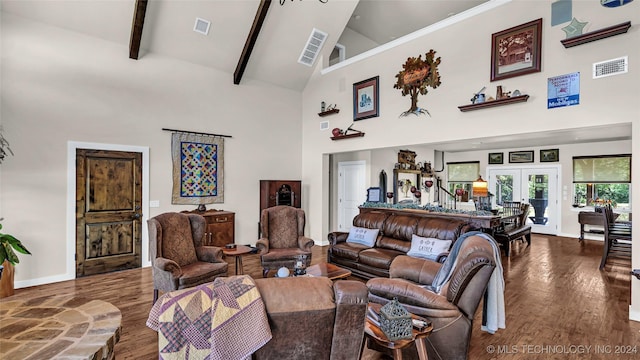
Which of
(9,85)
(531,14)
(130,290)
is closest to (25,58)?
(9,85)

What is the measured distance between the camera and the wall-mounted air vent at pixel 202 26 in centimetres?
524

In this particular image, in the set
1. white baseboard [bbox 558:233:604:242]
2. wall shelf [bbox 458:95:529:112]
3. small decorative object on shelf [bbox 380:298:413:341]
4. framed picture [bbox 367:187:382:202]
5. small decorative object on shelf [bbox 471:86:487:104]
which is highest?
small decorative object on shelf [bbox 471:86:487:104]

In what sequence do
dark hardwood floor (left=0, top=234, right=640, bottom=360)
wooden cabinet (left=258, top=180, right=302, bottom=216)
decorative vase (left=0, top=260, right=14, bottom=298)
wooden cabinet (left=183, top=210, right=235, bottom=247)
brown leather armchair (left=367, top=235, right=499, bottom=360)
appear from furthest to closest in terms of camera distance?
wooden cabinet (left=258, top=180, right=302, bottom=216)
wooden cabinet (left=183, top=210, right=235, bottom=247)
decorative vase (left=0, top=260, right=14, bottom=298)
dark hardwood floor (left=0, top=234, right=640, bottom=360)
brown leather armchair (left=367, top=235, right=499, bottom=360)

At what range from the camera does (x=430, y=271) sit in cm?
300

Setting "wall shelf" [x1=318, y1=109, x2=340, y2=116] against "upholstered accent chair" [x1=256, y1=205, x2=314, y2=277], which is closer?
"upholstered accent chair" [x1=256, y1=205, x2=314, y2=277]

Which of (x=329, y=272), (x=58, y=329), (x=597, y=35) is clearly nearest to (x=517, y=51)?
(x=597, y=35)

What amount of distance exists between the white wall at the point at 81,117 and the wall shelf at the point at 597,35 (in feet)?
17.6

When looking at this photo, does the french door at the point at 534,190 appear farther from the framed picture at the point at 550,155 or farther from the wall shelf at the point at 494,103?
the wall shelf at the point at 494,103

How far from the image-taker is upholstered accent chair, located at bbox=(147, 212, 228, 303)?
3.25 metres

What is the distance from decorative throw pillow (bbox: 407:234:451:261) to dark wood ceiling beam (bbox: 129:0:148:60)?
5168mm

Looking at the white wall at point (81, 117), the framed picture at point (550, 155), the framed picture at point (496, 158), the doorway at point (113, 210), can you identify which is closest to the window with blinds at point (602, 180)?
the framed picture at point (550, 155)

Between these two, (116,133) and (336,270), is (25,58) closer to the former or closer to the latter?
(116,133)

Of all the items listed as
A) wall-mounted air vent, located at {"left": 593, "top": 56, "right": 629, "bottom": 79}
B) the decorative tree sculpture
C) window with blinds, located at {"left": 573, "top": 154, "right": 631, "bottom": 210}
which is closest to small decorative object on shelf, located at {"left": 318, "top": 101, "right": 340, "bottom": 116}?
the decorative tree sculpture

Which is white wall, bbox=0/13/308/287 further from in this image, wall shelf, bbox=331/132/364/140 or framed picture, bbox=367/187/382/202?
framed picture, bbox=367/187/382/202
